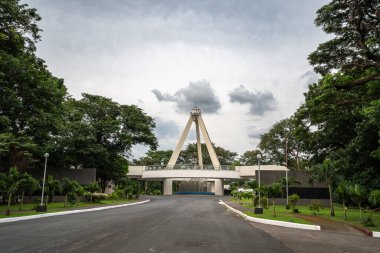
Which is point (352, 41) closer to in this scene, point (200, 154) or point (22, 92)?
point (22, 92)

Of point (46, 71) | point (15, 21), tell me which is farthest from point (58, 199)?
point (15, 21)

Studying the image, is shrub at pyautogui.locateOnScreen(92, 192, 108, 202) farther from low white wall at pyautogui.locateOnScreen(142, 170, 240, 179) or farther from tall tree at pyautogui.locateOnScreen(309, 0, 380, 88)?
low white wall at pyautogui.locateOnScreen(142, 170, 240, 179)

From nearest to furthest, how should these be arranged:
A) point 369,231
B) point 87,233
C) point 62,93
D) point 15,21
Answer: point 87,233 → point 369,231 → point 15,21 → point 62,93

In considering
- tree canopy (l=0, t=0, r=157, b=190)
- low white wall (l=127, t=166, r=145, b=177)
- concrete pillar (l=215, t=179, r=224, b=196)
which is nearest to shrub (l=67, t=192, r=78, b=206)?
tree canopy (l=0, t=0, r=157, b=190)

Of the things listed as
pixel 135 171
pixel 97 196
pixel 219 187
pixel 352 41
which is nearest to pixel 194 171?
pixel 219 187

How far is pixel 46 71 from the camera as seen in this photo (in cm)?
2958

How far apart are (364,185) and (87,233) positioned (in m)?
17.7

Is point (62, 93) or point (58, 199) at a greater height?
point (62, 93)

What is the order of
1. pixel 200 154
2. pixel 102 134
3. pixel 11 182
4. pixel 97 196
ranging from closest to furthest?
pixel 11 182 → pixel 97 196 → pixel 102 134 → pixel 200 154

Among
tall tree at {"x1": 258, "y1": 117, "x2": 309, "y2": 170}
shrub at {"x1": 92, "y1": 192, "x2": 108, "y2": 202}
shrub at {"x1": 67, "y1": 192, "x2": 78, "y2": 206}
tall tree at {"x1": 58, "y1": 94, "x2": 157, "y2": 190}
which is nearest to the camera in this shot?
shrub at {"x1": 67, "y1": 192, "x2": 78, "y2": 206}

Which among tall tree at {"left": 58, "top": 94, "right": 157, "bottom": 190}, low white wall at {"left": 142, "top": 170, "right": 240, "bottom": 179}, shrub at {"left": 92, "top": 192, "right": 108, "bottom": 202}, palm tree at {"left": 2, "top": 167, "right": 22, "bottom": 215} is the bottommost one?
shrub at {"left": 92, "top": 192, "right": 108, "bottom": 202}

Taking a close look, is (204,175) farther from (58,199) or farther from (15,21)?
(15,21)

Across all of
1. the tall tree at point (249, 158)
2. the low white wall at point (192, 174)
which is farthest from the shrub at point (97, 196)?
the tall tree at point (249, 158)

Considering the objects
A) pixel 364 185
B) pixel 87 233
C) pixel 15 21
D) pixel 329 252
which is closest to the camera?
pixel 329 252
